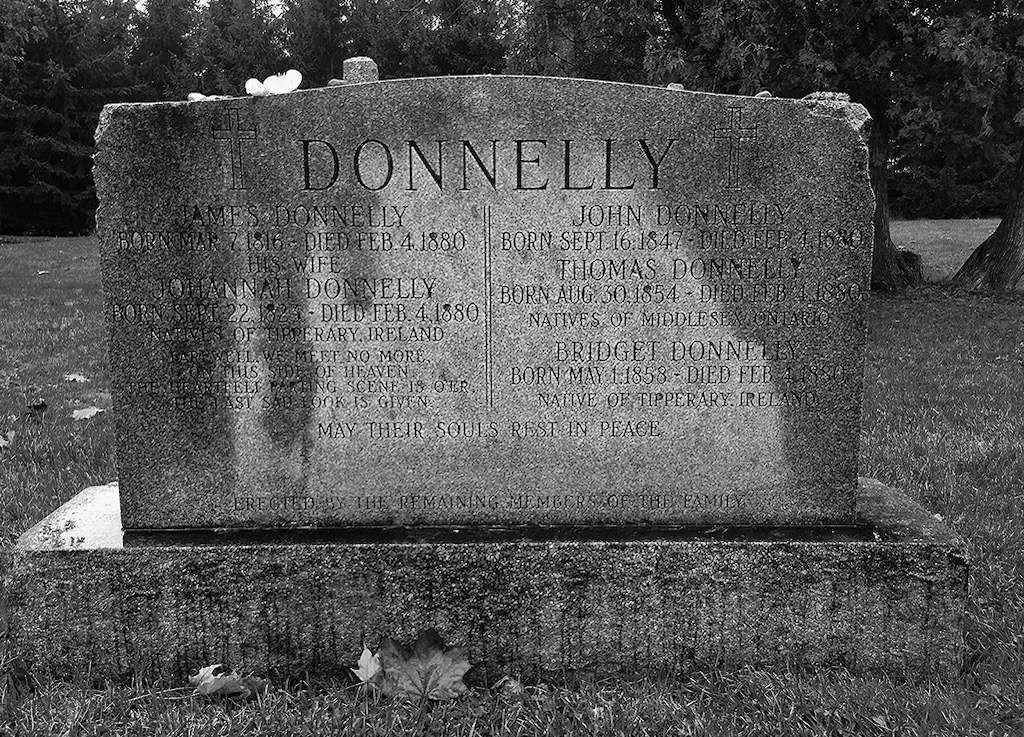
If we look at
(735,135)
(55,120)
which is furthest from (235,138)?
(55,120)

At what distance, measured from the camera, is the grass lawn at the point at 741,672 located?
2861 mm

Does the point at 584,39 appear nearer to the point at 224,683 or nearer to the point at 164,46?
the point at 224,683

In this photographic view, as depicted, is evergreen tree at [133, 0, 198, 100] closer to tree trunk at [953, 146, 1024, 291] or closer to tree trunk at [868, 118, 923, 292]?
tree trunk at [868, 118, 923, 292]

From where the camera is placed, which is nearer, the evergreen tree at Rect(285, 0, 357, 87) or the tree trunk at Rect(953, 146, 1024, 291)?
the tree trunk at Rect(953, 146, 1024, 291)

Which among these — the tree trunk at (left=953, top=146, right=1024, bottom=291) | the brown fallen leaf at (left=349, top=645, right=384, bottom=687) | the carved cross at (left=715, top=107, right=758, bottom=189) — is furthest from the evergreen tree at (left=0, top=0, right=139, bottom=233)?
the carved cross at (left=715, top=107, right=758, bottom=189)

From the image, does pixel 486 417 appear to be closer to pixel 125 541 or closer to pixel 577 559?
pixel 577 559

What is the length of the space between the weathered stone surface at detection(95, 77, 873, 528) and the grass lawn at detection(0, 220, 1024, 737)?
62 centimetres

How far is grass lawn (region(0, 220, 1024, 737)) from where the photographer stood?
2.86 m

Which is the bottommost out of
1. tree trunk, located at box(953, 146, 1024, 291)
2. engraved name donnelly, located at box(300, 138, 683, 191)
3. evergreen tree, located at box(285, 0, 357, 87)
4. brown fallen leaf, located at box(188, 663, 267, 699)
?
brown fallen leaf, located at box(188, 663, 267, 699)

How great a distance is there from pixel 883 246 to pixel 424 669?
40.0 feet

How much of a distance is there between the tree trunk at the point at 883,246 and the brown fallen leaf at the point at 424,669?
1100 centimetres

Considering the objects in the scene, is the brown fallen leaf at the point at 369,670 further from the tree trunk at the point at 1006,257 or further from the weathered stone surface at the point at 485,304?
the tree trunk at the point at 1006,257

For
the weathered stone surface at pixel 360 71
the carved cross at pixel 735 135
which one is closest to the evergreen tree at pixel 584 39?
the weathered stone surface at pixel 360 71

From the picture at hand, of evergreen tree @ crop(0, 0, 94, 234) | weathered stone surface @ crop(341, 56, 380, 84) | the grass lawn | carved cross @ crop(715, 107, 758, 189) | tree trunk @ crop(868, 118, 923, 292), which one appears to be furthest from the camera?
evergreen tree @ crop(0, 0, 94, 234)
